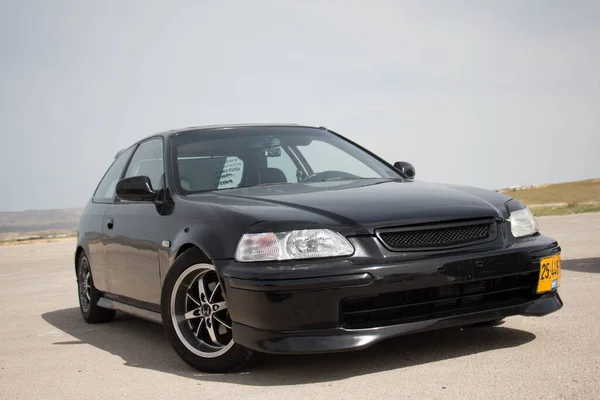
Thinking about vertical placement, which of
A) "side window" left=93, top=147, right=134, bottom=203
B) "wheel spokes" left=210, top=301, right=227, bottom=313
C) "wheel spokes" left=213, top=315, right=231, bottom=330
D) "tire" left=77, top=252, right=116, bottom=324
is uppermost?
"side window" left=93, top=147, right=134, bottom=203

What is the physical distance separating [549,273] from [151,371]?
2.39 m

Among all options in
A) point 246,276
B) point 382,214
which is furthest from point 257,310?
point 382,214

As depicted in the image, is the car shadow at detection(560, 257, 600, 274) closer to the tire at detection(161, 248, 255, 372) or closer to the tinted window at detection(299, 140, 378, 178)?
the tinted window at detection(299, 140, 378, 178)

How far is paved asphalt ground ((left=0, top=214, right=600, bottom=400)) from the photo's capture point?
13.8 ft

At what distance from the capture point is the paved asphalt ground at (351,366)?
419cm

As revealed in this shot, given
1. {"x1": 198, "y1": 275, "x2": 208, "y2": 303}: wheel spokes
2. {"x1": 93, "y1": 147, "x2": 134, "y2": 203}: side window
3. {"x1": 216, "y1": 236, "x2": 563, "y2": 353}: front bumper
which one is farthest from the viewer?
{"x1": 93, "y1": 147, "x2": 134, "y2": 203}: side window

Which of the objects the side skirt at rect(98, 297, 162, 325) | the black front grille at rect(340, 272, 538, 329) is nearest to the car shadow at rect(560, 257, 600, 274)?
the black front grille at rect(340, 272, 538, 329)

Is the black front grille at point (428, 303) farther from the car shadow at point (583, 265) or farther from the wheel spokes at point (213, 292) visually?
the car shadow at point (583, 265)

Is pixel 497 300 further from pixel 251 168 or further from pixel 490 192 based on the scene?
pixel 251 168

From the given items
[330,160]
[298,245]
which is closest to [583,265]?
[330,160]

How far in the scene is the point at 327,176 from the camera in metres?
6.16

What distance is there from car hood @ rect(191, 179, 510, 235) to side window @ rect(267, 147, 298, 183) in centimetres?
31

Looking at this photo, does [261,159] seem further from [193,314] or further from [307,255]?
[307,255]

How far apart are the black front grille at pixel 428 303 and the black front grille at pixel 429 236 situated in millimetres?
236
